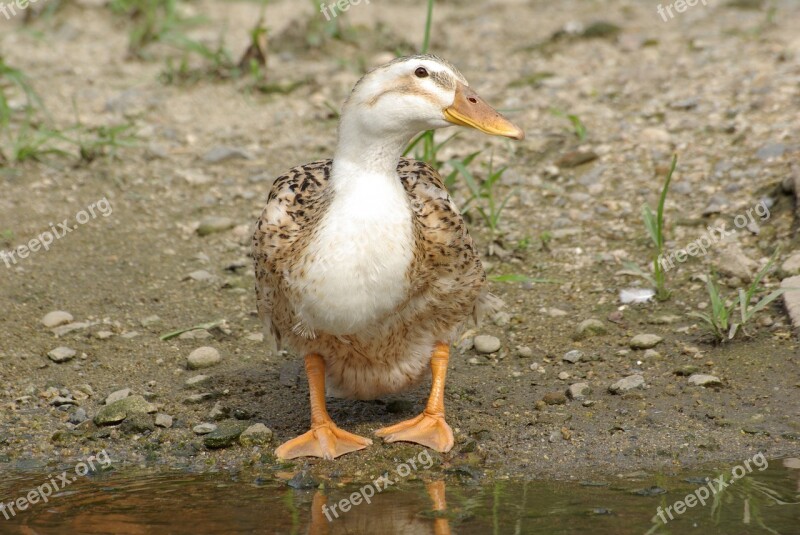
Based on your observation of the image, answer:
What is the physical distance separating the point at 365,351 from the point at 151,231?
9.15ft

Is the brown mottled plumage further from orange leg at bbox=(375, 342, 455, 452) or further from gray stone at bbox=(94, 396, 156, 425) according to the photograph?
gray stone at bbox=(94, 396, 156, 425)

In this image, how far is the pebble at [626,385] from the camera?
513 cm

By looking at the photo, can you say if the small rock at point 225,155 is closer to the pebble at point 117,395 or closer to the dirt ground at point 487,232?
the dirt ground at point 487,232

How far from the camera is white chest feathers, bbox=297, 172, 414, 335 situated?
4277mm

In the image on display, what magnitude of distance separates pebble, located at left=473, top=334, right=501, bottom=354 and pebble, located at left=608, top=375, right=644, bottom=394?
744 millimetres

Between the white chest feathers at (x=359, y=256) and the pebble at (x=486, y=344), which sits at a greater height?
the white chest feathers at (x=359, y=256)

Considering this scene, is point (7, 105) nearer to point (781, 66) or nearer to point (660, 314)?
point (660, 314)

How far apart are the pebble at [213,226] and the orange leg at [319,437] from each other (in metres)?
2.32

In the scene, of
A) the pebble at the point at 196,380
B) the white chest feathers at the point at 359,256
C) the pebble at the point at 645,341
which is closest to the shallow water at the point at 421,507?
the white chest feathers at the point at 359,256

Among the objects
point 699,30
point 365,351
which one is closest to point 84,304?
point 365,351

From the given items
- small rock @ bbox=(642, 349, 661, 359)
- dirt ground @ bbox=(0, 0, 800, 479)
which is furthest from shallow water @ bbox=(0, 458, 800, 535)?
small rock @ bbox=(642, 349, 661, 359)

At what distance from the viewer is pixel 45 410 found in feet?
17.2

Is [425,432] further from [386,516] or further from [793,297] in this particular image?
[793,297]

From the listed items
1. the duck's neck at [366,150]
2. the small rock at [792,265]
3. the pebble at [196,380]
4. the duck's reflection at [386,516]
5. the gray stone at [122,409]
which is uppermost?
the duck's neck at [366,150]
